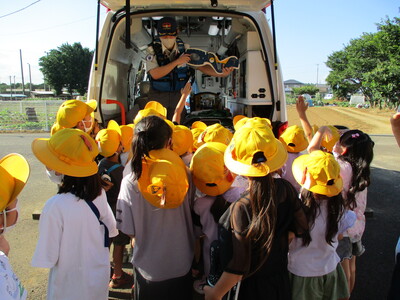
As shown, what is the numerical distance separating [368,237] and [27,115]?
1457 cm

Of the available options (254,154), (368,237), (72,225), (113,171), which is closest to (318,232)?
(254,154)

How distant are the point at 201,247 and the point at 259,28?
240 centimetres

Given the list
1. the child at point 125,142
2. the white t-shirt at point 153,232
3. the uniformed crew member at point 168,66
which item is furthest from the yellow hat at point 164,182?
the uniformed crew member at point 168,66

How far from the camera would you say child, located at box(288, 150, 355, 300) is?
171 cm

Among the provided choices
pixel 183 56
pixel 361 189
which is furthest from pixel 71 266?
pixel 183 56

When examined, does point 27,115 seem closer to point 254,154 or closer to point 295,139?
point 295,139

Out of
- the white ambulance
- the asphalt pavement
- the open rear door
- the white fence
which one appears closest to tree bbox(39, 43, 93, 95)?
Result: the white fence

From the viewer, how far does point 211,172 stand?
165 cm

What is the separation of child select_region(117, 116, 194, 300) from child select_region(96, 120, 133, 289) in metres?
0.56

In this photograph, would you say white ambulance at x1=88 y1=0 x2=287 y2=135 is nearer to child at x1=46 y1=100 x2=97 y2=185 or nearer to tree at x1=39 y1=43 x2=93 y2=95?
child at x1=46 y1=100 x2=97 y2=185

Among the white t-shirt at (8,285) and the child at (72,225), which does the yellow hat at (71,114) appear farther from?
the white t-shirt at (8,285)

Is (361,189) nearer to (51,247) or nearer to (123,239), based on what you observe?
(123,239)

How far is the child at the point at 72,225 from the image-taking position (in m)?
1.53

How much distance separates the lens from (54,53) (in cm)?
3716
